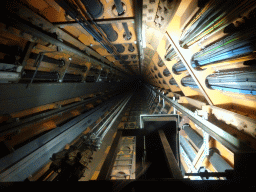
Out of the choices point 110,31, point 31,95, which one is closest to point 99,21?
point 110,31

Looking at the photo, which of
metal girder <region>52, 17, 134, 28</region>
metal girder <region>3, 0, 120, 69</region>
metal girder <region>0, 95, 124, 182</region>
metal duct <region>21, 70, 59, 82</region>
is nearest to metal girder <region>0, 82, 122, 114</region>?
metal duct <region>21, 70, 59, 82</region>

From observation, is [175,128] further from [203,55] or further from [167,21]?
[167,21]

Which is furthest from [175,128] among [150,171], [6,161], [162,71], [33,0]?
[162,71]

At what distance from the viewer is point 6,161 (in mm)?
1687

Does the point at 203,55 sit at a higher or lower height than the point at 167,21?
lower

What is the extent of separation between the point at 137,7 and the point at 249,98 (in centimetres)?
247

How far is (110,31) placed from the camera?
3385 millimetres

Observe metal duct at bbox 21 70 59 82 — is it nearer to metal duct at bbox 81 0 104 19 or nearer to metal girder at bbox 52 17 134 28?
metal girder at bbox 52 17 134 28

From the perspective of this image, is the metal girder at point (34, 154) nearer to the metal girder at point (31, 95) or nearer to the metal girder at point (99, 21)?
the metal girder at point (31, 95)

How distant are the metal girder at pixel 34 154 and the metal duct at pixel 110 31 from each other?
261 centimetres

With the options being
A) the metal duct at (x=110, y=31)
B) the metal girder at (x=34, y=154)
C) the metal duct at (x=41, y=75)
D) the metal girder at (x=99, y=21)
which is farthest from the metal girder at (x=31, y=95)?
the metal duct at (x=110, y=31)

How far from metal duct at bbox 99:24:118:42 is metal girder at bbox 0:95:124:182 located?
261 centimetres

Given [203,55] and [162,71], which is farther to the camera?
[162,71]

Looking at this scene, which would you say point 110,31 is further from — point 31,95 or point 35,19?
point 31,95
